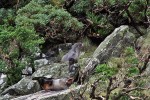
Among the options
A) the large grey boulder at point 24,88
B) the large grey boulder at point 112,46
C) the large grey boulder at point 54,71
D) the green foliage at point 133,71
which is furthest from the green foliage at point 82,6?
the green foliage at point 133,71

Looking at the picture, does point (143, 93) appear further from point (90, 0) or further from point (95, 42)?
point (90, 0)

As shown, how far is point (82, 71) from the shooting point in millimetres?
10164

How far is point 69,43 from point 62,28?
0.51 m

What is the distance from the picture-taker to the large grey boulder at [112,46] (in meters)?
10.6

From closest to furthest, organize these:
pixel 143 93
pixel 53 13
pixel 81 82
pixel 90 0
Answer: pixel 143 93 < pixel 81 82 < pixel 53 13 < pixel 90 0

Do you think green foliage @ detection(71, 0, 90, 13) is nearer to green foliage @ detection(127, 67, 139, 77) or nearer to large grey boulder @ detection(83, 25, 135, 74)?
large grey boulder @ detection(83, 25, 135, 74)

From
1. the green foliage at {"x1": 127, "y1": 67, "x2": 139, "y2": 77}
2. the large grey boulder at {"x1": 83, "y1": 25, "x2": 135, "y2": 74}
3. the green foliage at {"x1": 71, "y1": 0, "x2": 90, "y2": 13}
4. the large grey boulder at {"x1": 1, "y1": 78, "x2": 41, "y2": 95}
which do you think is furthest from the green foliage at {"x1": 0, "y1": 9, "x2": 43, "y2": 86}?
the green foliage at {"x1": 127, "y1": 67, "x2": 139, "y2": 77}

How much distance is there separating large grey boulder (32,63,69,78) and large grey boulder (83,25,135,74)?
27.9 inches

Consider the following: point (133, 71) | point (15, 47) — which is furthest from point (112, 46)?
point (15, 47)

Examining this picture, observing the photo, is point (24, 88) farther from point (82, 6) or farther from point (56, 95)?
point (82, 6)

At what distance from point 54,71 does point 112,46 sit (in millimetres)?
1703

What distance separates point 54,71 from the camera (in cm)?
1079

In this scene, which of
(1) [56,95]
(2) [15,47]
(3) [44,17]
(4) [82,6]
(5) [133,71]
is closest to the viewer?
(5) [133,71]

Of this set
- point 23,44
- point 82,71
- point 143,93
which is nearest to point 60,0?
point 23,44
